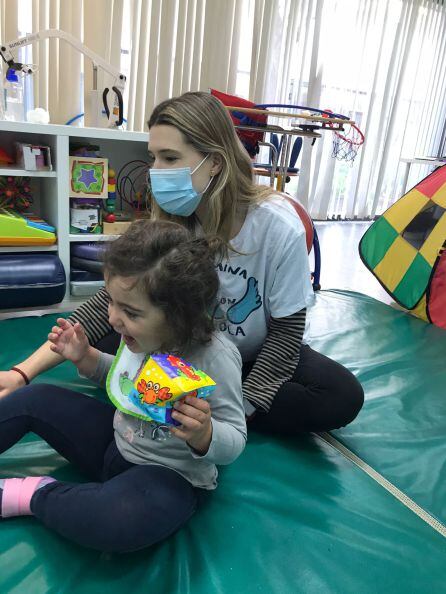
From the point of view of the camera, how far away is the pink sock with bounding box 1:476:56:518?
78 cm

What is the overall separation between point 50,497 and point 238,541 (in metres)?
0.31

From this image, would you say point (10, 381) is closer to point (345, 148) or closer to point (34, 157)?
point (34, 157)

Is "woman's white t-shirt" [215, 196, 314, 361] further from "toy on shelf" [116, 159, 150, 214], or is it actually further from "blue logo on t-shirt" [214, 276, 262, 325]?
"toy on shelf" [116, 159, 150, 214]

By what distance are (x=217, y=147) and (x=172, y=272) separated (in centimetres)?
38

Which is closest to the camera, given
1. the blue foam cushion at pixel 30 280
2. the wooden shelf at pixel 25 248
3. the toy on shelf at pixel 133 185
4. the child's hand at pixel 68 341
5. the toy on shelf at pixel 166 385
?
the toy on shelf at pixel 166 385

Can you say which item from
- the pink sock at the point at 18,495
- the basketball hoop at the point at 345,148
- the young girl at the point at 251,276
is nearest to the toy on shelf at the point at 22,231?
the young girl at the point at 251,276

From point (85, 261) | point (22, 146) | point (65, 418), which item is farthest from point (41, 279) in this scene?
point (65, 418)

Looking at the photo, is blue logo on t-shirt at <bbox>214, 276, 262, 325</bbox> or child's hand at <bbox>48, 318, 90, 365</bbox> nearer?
child's hand at <bbox>48, 318, 90, 365</bbox>

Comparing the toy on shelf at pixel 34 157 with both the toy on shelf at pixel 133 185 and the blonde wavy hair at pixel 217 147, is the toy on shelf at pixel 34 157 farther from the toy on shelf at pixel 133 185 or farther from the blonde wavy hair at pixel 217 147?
the blonde wavy hair at pixel 217 147

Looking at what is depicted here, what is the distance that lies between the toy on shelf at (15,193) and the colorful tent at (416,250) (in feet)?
4.79

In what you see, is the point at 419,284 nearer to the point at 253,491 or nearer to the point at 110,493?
the point at 253,491

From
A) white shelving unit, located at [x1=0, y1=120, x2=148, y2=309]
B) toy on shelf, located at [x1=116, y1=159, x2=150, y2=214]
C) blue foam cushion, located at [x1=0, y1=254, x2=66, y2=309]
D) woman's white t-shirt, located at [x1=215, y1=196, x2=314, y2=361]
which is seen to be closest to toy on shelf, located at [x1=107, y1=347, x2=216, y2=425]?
woman's white t-shirt, located at [x1=215, y1=196, x2=314, y2=361]

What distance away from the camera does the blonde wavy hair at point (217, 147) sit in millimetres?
950

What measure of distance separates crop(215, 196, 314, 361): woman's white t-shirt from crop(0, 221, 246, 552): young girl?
0.86 ft
